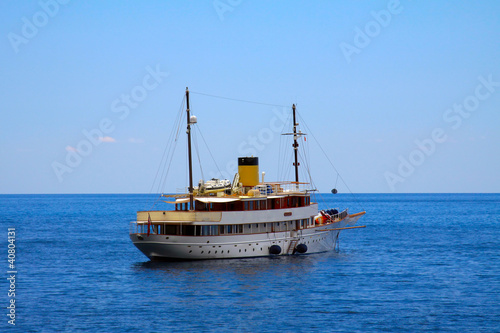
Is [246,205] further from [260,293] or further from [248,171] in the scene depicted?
[260,293]

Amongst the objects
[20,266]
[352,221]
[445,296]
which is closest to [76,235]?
[20,266]

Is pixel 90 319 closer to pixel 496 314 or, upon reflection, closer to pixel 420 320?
pixel 420 320

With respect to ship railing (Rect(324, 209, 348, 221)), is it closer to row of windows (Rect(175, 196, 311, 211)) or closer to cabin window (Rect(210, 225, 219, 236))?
row of windows (Rect(175, 196, 311, 211))

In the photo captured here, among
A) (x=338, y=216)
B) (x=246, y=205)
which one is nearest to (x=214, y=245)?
(x=246, y=205)

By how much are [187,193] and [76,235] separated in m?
38.9

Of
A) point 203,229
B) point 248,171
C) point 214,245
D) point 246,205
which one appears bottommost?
point 214,245

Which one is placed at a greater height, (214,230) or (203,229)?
(203,229)

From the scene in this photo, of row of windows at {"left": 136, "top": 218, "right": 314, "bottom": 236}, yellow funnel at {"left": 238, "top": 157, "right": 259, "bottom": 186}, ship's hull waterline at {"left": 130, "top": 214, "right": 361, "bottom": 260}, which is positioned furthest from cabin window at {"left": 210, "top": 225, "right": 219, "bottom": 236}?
yellow funnel at {"left": 238, "top": 157, "right": 259, "bottom": 186}

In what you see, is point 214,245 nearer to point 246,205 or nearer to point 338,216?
point 246,205

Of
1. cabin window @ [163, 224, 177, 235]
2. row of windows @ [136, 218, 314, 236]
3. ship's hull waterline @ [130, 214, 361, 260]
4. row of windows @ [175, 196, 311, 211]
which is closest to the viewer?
ship's hull waterline @ [130, 214, 361, 260]

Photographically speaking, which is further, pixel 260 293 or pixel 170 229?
pixel 170 229

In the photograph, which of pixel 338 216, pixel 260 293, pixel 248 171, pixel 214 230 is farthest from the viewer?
pixel 338 216

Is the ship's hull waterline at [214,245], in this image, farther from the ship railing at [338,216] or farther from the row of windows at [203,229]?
the ship railing at [338,216]

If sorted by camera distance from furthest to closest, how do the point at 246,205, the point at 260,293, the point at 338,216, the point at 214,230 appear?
the point at 338,216, the point at 246,205, the point at 214,230, the point at 260,293
